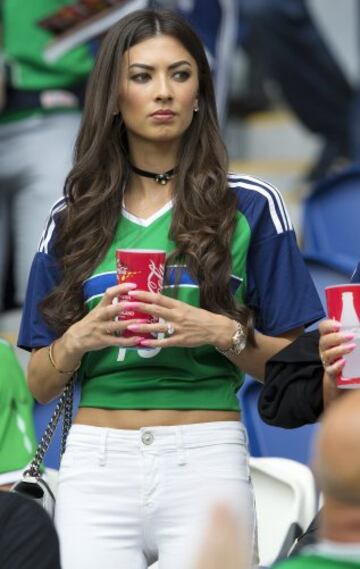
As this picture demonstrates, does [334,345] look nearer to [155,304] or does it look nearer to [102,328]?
[155,304]

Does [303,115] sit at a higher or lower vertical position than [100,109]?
lower

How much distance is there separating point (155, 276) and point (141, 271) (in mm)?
35

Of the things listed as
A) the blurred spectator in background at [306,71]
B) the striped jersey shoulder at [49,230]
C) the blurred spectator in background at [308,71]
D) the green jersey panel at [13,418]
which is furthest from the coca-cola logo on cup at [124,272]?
the blurred spectator in background at [308,71]

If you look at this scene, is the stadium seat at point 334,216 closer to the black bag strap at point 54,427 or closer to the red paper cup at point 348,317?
the black bag strap at point 54,427

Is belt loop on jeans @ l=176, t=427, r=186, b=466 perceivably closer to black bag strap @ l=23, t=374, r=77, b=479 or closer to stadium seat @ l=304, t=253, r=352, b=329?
black bag strap @ l=23, t=374, r=77, b=479

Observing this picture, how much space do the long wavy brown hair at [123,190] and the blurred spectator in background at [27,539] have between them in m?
0.94

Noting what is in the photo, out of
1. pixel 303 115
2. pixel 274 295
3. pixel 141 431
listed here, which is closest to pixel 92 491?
pixel 141 431

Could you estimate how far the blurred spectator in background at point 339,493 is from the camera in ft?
8.14

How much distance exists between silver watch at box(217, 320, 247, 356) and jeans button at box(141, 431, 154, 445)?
262 mm

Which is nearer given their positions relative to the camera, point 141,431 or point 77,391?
point 141,431

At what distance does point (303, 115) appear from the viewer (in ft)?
31.8

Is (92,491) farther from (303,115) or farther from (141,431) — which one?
(303,115)

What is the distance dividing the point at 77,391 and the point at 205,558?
10.6ft

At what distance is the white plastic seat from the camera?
16.5 ft
